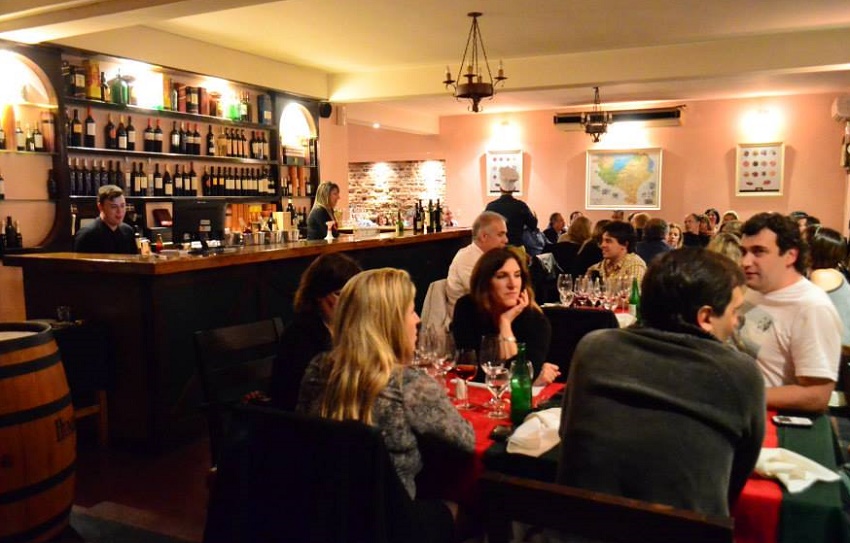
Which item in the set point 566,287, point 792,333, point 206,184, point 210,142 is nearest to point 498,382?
point 792,333

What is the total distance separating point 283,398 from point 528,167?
11046 mm

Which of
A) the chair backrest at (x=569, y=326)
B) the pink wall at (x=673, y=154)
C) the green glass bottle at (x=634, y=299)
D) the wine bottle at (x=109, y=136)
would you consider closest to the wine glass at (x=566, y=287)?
the green glass bottle at (x=634, y=299)

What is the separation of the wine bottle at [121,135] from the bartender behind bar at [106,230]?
1.08m

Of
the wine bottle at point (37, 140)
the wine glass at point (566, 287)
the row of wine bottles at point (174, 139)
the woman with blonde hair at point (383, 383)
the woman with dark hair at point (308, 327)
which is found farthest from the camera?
the row of wine bottles at point (174, 139)

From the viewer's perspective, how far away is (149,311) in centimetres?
396

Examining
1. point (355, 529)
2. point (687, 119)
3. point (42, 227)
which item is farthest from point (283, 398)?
point (687, 119)

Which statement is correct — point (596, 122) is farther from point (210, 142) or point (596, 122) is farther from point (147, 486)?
point (147, 486)

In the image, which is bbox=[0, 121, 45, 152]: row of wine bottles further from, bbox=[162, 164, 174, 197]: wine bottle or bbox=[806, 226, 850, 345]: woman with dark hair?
bbox=[806, 226, 850, 345]: woman with dark hair

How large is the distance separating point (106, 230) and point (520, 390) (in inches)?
167

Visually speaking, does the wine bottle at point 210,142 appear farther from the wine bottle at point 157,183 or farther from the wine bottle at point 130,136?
the wine bottle at point 130,136

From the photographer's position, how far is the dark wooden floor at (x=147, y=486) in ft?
Answer: 10.5

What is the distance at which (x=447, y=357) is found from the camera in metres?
2.45

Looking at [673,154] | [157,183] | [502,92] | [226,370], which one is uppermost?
[502,92]

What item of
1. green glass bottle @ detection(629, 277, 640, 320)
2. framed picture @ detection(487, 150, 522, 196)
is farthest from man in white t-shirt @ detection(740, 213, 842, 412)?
framed picture @ detection(487, 150, 522, 196)
